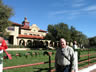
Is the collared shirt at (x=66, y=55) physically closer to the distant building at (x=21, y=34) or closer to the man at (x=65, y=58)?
the man at (x=65, y=58)

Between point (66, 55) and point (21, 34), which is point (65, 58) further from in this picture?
point (21, 34)

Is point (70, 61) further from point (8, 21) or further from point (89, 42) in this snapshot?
point (89, 42)

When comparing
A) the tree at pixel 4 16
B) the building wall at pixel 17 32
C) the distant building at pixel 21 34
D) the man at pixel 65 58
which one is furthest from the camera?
the distant building at pixel 21 34

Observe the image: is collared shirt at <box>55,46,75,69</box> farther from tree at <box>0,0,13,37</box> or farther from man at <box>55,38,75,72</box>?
tree at <box>0,0,13,37</box>

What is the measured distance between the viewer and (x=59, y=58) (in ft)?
12.7

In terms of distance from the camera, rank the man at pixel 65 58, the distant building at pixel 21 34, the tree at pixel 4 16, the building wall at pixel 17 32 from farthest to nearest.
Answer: the distant building at pixel 21 34, the building wall at pixel 17 32, the tree at pixel 4 16, the man at pixel 65 58

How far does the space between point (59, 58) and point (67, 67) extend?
35 centimetres

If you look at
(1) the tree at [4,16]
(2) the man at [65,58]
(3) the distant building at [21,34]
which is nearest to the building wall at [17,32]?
(3) the distant building at [21,34]

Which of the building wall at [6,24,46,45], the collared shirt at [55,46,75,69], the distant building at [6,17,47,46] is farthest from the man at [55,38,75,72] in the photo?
the building wall at [6,24,46,45]

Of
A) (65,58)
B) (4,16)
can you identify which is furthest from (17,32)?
(65,58)

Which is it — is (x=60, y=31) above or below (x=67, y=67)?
above

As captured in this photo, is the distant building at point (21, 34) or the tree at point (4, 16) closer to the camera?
the tree at point (4, 16)

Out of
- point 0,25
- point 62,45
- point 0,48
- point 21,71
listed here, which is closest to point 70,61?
point 62,45

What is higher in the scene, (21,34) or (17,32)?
(17,32)
